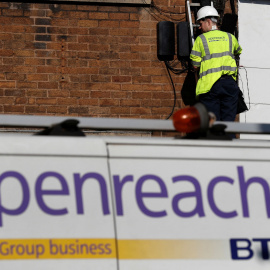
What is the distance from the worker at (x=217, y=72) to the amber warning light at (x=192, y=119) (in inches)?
216

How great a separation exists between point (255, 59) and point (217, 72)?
76.8 inches

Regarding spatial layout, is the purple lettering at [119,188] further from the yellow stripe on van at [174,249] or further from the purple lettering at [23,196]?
the purple lettering at [23,196]

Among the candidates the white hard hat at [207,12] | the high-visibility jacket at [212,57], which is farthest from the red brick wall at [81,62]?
the high-visibility jacket at [212,57]

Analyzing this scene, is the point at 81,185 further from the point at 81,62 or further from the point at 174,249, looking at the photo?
the point at 81,62

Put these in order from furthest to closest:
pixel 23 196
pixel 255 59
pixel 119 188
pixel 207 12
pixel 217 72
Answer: pixel 255 59, pixel 207 12, pixel 217 72, pixel 119 188, pixel 23 196

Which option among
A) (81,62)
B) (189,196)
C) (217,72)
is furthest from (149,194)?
(81,62)

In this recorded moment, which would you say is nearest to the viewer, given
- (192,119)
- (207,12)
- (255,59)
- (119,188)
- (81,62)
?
(119,188)

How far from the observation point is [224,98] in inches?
366

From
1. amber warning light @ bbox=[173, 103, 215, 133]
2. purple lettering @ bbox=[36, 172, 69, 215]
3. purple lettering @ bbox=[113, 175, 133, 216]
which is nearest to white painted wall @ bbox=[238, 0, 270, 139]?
amber warning light @ bbox=[173, 103, 215, 133]

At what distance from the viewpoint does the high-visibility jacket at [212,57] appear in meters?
9.27

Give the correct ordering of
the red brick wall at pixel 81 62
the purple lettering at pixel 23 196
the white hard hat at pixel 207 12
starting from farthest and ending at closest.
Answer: the red brick wall at pixel 81 62 → the white hard hat at pixel 207 12 → the purple lettering at pixel 23 196

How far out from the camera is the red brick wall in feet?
32.9

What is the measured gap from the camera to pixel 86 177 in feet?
11.5

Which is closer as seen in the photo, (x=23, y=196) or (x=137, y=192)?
(x=23, y=196)
